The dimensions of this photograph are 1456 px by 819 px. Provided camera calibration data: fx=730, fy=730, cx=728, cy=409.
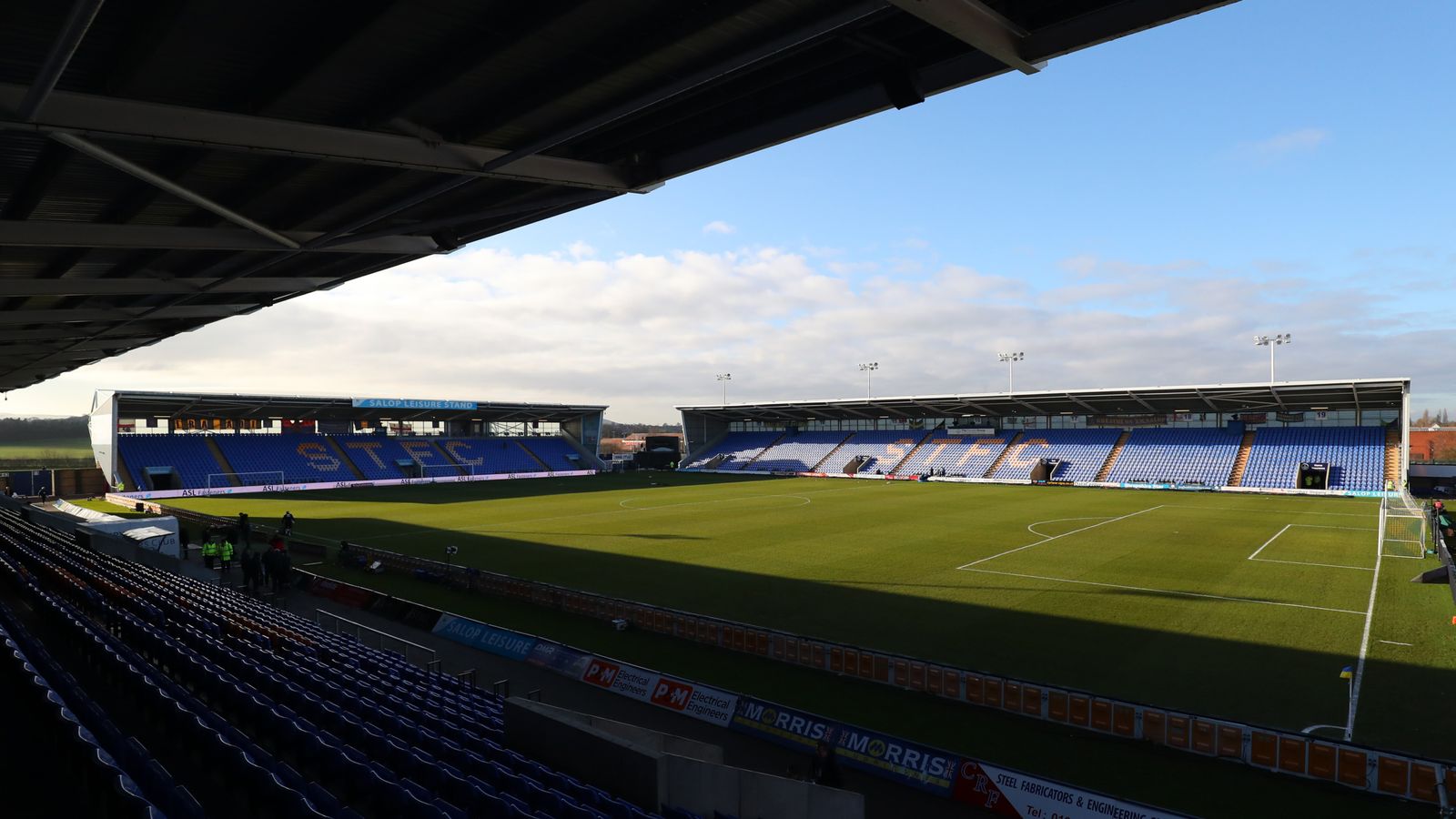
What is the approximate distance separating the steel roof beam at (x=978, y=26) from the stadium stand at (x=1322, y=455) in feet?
188

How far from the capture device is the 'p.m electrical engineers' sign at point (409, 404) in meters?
63.9

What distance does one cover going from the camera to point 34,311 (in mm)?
16844

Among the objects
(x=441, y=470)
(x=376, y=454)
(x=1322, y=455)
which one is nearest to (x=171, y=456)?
(x=376, y=454)

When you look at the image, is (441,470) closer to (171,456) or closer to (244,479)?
(244,479)

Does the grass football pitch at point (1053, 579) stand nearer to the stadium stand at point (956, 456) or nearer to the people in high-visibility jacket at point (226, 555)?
the people in high-visibility jacket at point (226, 555)

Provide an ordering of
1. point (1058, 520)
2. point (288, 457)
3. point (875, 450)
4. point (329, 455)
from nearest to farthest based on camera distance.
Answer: point (1058, 520) < point (288, 457) < point (329, 455) < point (875, 450)

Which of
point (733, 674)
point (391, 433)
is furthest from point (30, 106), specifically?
point (391, 433)

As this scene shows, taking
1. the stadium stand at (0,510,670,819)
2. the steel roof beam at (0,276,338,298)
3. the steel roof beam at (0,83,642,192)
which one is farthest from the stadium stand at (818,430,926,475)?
the steel roof beam at (0,83,642,192)

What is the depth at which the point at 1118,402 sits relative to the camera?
62875mm

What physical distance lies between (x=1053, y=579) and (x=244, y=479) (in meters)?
58.8

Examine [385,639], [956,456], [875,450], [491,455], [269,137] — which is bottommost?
[385,639]

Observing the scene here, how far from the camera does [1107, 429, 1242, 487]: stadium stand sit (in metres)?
55.3

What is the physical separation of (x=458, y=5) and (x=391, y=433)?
73890mm

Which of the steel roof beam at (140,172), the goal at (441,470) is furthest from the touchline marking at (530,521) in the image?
the goal at (441,470)
